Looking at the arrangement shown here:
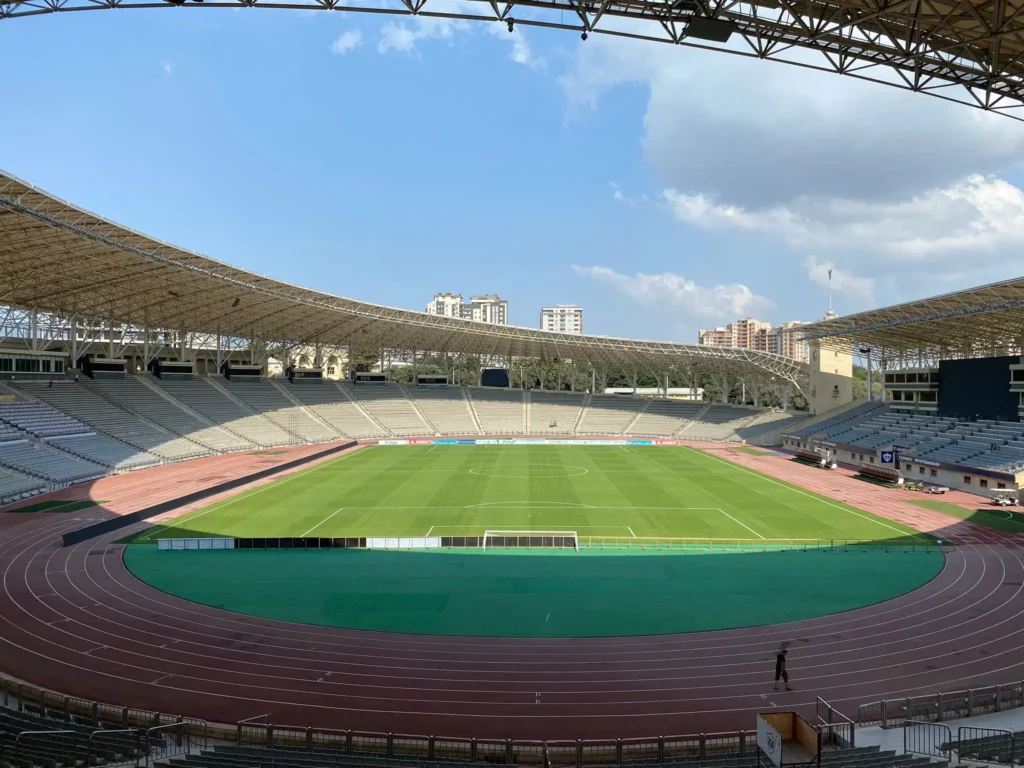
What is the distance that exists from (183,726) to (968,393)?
51.3 meters

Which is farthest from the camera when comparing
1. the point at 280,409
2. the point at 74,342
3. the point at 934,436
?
the point at 280,409

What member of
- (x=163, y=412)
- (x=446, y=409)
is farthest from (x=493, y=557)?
(x=446, y=409)

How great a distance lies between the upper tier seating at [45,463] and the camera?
1441 inches

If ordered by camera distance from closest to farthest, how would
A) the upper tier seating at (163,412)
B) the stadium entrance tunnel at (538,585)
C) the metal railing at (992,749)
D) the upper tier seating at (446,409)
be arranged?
the metal railing at (992,749) < the stadium entrance tunnel at (538,585) < the upper tier seating at (163,412) < the upper tier seating at (446,409)

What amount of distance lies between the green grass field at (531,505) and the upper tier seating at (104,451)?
479 inches

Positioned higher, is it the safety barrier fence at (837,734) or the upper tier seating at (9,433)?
the upper tier seating at (9,433)

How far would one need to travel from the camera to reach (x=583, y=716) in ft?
41.3

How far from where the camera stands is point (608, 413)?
76938 mm

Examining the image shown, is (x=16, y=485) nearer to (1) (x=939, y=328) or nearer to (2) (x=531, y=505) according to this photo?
(2) (x=531, y=505)

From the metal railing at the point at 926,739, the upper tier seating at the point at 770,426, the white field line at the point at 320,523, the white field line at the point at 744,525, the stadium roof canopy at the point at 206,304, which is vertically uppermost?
the stadium roof canopy at the point at 206,304

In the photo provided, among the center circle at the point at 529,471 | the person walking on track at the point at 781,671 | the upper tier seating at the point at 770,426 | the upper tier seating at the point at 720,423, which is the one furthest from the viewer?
the upper tier seating at the point at 720,423

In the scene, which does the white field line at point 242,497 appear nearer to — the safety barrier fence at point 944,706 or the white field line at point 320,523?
the white field line at point 320,523

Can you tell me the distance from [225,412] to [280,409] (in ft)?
21.4

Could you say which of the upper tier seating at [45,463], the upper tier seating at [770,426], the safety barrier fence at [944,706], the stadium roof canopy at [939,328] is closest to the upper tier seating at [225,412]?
the upper tier seating at [45,463]
